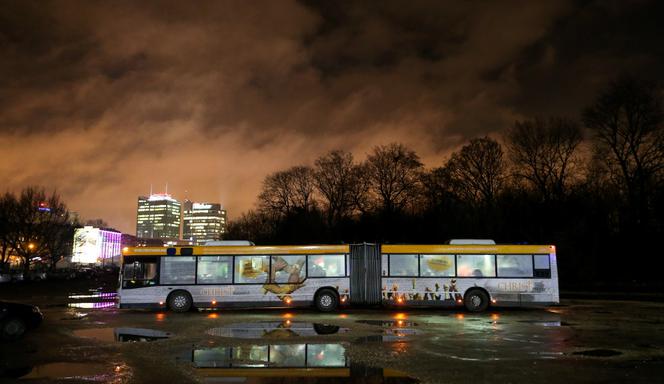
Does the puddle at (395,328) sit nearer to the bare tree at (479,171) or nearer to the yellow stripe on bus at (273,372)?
the yellow stripe on bus at (273,372)

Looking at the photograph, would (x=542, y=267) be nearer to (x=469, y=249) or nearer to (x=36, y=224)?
(x=469, y=249)

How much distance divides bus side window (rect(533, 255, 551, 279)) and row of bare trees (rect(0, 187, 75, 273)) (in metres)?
64.8

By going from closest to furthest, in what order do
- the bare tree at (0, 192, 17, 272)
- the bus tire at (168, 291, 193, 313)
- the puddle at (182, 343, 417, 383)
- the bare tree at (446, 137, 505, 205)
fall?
the puddle at (182, 343, 417, 383), the bus tire at (168, 291, 193, 313), the bare tree at (446, 137, 505, 205), the bare tree at (0, 192, 17, 272)

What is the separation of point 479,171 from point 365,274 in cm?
3257

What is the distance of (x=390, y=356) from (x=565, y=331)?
7013 mm

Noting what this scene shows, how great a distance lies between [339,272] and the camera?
75.4 feet

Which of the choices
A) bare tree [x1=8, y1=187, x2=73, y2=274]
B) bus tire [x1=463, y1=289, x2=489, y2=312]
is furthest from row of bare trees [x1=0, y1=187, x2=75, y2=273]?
bus tire [x1=463, y1=289, x2=489, y2=312]

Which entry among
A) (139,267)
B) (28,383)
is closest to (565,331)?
(28,383)

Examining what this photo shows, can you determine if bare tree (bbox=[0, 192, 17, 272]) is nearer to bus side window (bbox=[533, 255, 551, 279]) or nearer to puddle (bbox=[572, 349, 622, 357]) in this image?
bus side window (bbox=[533, 255, 551, 279])

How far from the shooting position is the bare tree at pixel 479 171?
168ft

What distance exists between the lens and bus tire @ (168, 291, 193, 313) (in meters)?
22.4

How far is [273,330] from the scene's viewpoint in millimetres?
16312

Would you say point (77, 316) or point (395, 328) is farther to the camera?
point (77, 316)

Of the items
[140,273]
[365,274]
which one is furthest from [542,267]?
[140,273]
